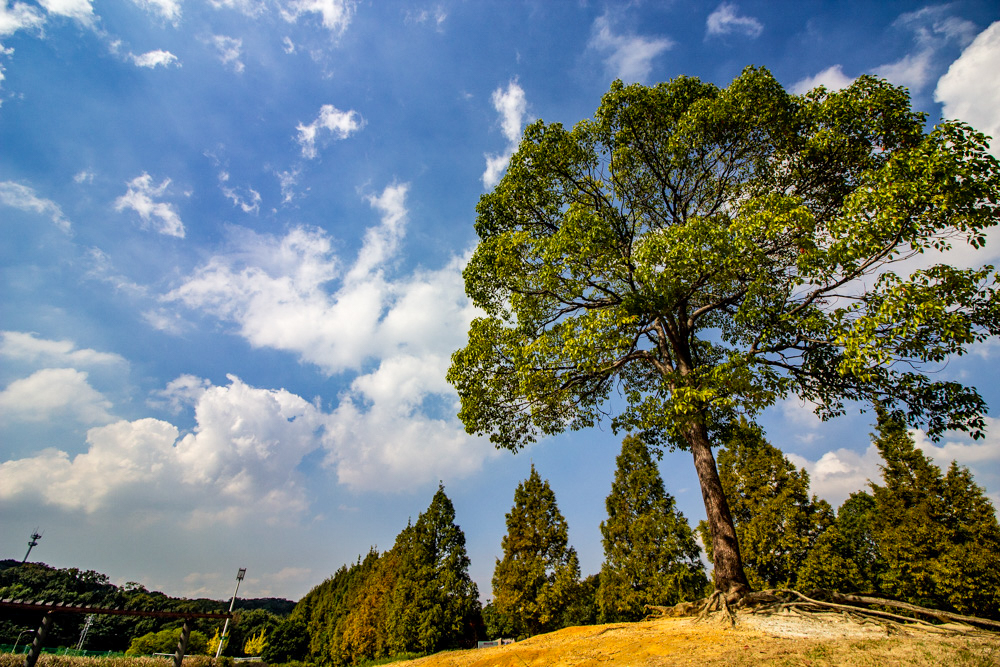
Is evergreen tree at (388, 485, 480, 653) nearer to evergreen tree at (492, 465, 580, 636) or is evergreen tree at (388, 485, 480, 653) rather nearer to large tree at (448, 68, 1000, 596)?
evergreen tree at (492, 465, 580, 636)

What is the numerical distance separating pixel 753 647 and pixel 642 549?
16.8 metres

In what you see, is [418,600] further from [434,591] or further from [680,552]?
[680,552]

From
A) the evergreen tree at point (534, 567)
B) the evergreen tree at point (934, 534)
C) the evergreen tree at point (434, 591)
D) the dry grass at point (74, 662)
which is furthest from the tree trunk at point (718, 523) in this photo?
the evergreen tree at point (434, 591)

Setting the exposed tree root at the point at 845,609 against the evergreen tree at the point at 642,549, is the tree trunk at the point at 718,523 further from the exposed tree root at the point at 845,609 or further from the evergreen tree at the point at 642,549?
the evergreen tree at the point at 642,549

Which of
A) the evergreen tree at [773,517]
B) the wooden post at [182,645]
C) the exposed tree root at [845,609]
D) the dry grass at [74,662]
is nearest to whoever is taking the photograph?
the exposed tree root at [845,609]

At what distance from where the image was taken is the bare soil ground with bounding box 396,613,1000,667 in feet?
14.1

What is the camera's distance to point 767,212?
22.7 ft

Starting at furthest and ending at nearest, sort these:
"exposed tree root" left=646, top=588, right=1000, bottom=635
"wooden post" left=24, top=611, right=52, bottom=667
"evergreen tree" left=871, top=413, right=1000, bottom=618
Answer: "evergreen tree" left=871, top=413, right=1000, bottom=618 → "wooden post" left=24, top=611, right=52, bottom=667 → "exposed tree root" left=646, top=588, right=1000, bottom=635

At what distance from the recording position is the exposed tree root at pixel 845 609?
5.52m

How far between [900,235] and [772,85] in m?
3.92

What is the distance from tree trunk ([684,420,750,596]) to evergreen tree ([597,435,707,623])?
10.5 metres

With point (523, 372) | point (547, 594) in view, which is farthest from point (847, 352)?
point (547, 594)

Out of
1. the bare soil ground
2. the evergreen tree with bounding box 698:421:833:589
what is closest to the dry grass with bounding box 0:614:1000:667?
the bare soil ground

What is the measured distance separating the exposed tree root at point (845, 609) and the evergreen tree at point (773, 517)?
12185 millimetres
